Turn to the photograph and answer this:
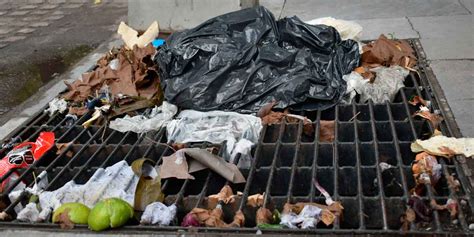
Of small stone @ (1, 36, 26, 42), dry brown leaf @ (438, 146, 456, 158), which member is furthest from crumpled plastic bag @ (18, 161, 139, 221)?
small stone @ (1, 36, 26, 42)

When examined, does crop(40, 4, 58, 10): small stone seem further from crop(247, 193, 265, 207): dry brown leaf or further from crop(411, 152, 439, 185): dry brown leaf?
crop(411, 152, 439, 185): dry brown leaf

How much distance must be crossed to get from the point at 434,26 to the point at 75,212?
520cm

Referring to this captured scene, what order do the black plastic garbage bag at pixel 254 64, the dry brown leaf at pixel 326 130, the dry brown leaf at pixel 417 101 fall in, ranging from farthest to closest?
the black plastic garbage bag at pixel 254 64 < the dry brown leaf at pixel 417 101 < the dry brown leaf at pixel 326 130

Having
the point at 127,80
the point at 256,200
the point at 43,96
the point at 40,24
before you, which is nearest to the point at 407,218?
the point at 256,200

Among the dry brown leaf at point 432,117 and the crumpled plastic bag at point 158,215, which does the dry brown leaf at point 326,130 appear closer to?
the dry brown leaf at point 432,117

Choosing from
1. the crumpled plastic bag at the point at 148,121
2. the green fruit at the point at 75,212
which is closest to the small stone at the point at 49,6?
the crumpled plastic bag at the point at 148,121

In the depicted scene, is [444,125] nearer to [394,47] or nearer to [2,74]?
[394,47]

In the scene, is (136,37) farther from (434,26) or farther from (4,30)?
(4,30)

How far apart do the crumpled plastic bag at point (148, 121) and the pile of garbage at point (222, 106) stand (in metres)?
0.01

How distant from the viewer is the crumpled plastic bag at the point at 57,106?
5043 millimetres

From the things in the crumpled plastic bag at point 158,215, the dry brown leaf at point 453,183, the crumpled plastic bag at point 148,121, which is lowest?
the crumpled plastic bag at point 148,121

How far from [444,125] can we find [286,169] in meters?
1.30

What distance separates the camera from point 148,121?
440cm

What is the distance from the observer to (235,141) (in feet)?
12.9
